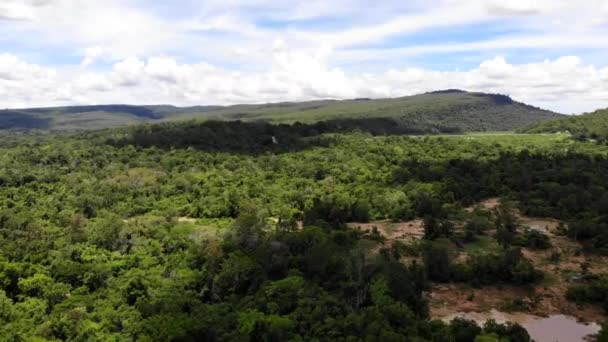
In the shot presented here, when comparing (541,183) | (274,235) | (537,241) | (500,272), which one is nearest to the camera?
(500,272)

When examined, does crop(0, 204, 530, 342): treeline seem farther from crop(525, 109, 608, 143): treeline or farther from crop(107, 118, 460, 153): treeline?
crop(525, 109, 608, 143): treeline

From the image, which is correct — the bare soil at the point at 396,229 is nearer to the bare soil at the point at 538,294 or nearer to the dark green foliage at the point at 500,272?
the bare soil at the point at 538,294

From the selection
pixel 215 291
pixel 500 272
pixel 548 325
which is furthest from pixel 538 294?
pixel 215 291

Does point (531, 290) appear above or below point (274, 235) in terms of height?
below

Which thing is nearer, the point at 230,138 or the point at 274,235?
the point at 274,235

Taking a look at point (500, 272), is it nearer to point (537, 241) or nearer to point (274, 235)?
point (537, 241)

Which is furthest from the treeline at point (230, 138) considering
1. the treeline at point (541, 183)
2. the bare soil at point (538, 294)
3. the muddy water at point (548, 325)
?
the muddy water at point (548, 325)
